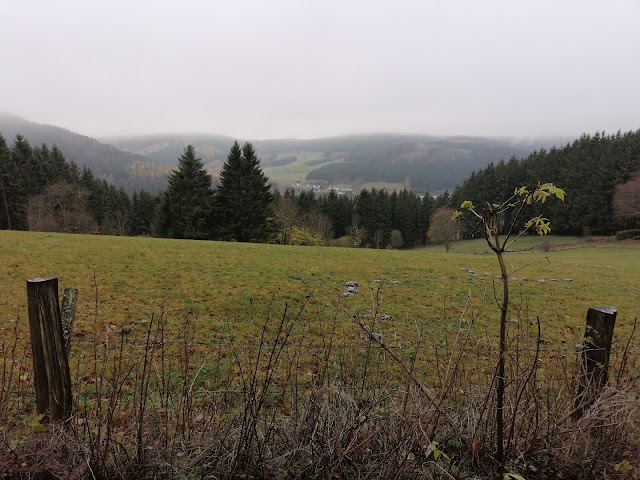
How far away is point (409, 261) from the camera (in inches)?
755

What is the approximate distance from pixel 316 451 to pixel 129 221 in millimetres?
66510

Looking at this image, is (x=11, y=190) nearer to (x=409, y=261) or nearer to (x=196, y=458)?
(x=409, y=261)

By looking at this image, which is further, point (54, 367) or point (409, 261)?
point (409, 261)

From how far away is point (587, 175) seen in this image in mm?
54438

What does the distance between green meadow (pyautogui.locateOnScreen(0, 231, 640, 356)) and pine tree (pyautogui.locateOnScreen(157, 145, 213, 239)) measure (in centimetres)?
1638

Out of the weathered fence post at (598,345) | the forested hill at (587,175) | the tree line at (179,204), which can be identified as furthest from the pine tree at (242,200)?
the forested hill at (587,175)

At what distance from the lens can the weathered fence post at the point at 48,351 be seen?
2703 mm

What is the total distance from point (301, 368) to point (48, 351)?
13.0ft

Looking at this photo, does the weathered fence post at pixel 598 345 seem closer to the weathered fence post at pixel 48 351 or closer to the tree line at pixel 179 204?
the weathered fence post at pixel 48 351

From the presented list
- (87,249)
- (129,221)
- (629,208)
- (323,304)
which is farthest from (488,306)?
(129,221)

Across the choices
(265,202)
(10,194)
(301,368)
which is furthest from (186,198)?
(301,368)

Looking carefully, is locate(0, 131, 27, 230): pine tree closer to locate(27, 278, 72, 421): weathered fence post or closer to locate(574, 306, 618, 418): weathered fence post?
locate(27, 278, 72, 421): weathered fence post

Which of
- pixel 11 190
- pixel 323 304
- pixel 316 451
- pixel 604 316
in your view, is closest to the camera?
pixel 316 451

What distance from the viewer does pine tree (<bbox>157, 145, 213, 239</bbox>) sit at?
→ 111 ft
